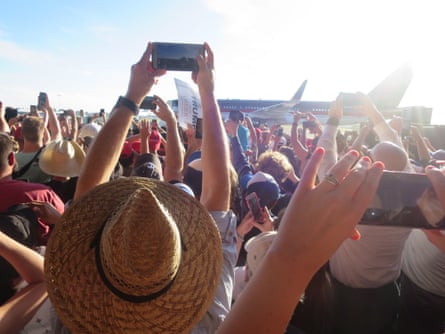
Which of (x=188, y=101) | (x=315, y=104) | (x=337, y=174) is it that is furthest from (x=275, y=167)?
(x=315, y=104)

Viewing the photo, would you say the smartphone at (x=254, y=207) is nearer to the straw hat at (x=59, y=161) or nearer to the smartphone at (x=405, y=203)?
the smartphone at (x=405, y=203)

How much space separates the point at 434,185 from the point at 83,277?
93 centimetres

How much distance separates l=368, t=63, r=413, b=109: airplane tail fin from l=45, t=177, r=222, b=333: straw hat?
29.2 metres

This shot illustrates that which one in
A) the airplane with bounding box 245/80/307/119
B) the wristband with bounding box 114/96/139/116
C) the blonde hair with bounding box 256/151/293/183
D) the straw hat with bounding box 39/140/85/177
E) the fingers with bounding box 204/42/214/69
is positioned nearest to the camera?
the wristband with bounding box 114/96/139/116

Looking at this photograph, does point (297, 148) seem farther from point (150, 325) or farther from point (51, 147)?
point (150, 325)

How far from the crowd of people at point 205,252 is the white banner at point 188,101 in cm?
24

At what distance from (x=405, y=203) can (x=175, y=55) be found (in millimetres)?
1354

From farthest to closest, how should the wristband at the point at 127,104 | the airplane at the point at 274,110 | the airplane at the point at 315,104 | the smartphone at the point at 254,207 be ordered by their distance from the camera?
1. the airplane at the point at 274,110
2. the airplane at the point at 315,104
3. the smartphone at the point at 254,207
4. the wristband at the point at 127,104

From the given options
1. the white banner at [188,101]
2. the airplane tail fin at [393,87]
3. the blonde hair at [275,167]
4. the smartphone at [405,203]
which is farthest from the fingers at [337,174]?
the airplane tail fin at [393,87]

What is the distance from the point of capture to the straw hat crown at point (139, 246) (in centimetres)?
70

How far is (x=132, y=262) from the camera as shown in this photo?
0.71m

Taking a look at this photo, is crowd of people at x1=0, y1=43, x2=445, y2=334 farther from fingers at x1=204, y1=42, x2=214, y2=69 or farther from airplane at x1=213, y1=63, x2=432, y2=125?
airplane at x1=213, y1=63, x2=432, y2=125

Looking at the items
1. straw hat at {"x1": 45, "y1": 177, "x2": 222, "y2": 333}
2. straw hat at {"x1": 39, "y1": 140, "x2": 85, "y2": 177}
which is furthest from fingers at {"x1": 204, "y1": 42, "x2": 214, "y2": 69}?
straw hat at {"x1": 39, "y1": 140, "x2": 85, "y2": 177}

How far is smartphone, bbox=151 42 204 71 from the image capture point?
171 cm
